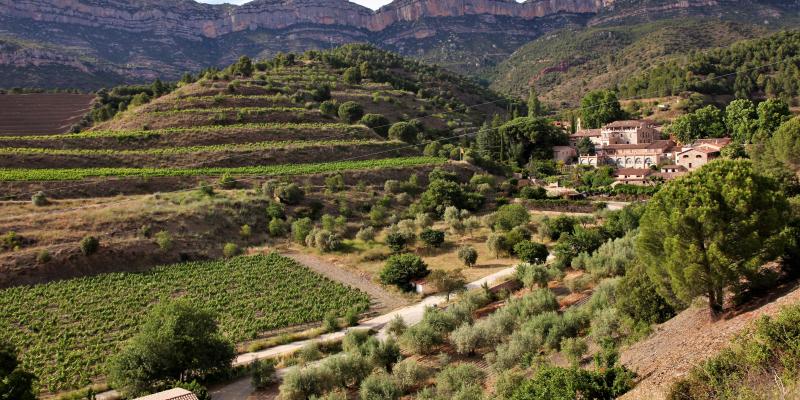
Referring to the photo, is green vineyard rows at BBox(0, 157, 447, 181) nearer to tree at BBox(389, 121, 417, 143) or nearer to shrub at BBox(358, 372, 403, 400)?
tree at BBox(389, 121, 417, 143)

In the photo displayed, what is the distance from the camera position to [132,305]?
25891mm

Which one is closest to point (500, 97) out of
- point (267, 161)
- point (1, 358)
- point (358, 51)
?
point (358, 51)

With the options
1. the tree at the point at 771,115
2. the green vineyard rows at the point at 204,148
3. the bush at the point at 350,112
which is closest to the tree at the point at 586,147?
the tree at the point at 771,115

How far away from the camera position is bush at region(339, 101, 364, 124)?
6569cm

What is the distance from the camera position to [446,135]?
7025cm

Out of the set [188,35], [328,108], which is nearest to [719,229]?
[328,108]

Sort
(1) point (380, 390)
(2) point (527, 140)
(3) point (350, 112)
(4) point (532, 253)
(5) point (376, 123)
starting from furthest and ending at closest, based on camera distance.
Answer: (3) point (350, 112) → (5) point (376, 123) → (2) point (527, 140) → (4) point (532, 253) → (1) point (380, 390)

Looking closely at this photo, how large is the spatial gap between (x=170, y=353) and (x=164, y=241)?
53.0 ft

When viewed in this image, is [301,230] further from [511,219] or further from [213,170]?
[213,170]

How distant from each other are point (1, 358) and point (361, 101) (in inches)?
2455

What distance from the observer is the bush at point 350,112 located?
65688 mm

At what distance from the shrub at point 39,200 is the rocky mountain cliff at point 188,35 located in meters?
90.1

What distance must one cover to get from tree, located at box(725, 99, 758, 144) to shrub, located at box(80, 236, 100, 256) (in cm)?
5472

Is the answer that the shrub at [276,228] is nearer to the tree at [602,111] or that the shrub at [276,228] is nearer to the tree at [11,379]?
the tree at [11,379]
